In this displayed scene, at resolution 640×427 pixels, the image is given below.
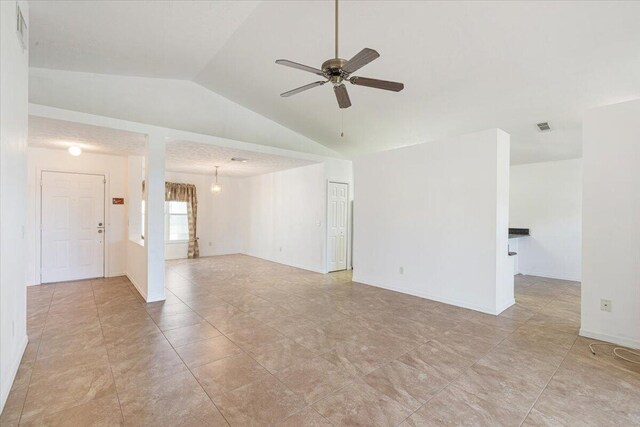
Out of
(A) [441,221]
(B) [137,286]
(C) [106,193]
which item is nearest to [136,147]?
(C) [106,193]

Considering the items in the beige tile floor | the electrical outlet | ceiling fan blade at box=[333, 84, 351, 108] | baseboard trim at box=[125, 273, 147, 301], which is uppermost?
ceiling fan blade at box=[333, 84, 351, 108]

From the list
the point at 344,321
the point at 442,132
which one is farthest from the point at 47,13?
the point at 442,132

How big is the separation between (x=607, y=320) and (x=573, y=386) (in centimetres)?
142

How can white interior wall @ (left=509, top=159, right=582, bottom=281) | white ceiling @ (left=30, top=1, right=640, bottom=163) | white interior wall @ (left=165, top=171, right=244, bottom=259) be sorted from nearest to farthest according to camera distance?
1. white ceiling @ (left=30, top=1, right=640, bottom=163)
2. white interior wall @ (left=509, top=159, right=582, bottom=281)
3. white interior wall @ (left=165, top=171, right=244, bottom=259)

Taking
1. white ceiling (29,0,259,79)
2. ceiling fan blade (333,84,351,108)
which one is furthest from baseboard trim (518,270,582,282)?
white ceiling (29,0,259,79)

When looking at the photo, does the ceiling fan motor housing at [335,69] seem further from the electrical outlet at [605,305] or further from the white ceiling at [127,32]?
the electrical outlet at [605,305]

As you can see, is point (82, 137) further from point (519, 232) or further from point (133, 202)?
point (519, 232)

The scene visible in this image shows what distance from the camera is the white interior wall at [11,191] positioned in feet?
6.74

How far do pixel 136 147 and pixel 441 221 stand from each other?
5.35 metres

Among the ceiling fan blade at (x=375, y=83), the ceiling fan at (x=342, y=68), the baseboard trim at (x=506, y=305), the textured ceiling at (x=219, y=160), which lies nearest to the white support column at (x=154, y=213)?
the textured ceiling at (x=219, y=160)

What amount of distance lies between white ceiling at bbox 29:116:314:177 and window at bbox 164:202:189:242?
1.30 m

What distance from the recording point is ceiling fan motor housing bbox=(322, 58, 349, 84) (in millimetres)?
2398

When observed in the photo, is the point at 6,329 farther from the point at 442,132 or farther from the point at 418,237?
the point at 442,132

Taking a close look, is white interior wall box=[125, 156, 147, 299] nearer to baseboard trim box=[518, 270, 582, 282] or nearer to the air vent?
the air vent
